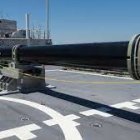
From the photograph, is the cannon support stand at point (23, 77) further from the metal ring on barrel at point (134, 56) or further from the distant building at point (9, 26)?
the distant building at point (9, 26)

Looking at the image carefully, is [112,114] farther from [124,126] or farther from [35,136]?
[35,136]

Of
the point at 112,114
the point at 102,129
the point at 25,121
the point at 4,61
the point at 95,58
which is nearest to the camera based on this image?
the point at 95,58

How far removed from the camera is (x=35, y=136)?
5684 millimetres

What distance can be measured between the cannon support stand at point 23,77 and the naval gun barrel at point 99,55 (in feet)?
8.33

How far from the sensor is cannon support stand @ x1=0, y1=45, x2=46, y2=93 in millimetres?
10117

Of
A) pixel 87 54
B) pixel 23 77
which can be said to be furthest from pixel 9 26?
pixel 87 54

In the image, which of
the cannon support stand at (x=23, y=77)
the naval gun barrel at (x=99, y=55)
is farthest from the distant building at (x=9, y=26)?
the naval gun barrel at (x=99, y=55)

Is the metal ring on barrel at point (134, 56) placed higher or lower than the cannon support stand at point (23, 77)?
higher

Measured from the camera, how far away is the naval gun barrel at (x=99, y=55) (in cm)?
490

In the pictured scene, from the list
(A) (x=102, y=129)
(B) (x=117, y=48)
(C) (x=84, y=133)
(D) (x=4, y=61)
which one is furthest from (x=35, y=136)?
(D) (x=4, y=61)

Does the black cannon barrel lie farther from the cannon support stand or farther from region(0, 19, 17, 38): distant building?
region(0, 19, 17, 38): distant building

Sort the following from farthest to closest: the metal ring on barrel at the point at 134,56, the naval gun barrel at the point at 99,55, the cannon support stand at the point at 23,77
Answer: the cannon support stand at the point at 23,77, the naval gun barrel at the point at 99,55, the metal ring on barrel at the point at 134,56

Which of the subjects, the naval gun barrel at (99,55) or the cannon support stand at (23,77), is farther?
the cannon support stand at (23,77)

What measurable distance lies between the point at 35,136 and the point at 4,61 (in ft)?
20.4
